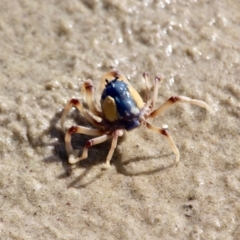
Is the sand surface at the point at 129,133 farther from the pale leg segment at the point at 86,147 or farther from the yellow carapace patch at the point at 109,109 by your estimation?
the yellow carapace patch at the point at 109,109

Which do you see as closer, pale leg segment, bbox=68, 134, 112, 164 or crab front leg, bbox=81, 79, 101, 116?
pale leg segment, bbox=68, 134, 112, 164

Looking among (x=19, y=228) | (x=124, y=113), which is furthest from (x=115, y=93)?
(x=19, y=228)

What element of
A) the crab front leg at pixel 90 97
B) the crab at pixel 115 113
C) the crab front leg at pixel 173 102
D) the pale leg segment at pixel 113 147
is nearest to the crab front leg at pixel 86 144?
the crab at pixel 115 113

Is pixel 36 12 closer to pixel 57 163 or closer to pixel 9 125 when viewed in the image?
pixel 9 125

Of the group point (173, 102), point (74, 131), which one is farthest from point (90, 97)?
point (173, 102)

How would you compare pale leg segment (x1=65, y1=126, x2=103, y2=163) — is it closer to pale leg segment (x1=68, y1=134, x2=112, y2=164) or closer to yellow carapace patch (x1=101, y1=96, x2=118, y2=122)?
pale leg segment (x1=68, y1=134, x2=112, y2=164)

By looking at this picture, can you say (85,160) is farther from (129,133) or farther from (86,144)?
(129,133)

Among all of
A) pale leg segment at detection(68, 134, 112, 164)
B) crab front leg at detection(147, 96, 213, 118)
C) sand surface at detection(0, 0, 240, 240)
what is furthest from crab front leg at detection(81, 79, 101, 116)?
crab front leg at detection(147, 96, 213, 118)
